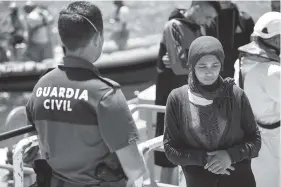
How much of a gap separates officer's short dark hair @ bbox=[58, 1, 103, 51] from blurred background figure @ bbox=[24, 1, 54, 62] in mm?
6915

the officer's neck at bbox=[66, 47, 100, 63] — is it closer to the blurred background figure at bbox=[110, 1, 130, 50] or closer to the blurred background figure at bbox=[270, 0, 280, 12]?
the blurred background figure at bbox=[270, 0, 280, 12]

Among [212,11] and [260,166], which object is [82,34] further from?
[212,11]

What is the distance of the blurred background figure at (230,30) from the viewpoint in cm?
406

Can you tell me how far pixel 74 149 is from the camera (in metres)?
1.62

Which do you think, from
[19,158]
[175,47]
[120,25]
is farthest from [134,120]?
[120,25]

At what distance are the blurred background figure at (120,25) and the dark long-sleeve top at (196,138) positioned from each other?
7558mm

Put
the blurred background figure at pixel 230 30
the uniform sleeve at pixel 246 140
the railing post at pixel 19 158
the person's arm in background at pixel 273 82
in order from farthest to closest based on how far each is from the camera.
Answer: the blurred background figure at pixel 230 30 → the person's arm in background at pixel 273 82 → the railing post at pixel 19 158 → the uniform sleeve at pixel 246 140

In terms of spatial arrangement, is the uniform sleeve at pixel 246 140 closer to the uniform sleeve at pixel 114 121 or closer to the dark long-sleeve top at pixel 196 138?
the dark long-sleeve top at pixel 196 138

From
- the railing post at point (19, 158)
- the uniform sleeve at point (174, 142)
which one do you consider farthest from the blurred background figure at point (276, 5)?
the railing post at point (19, 158)

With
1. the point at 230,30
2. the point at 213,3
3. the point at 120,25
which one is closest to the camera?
the point at 213,3

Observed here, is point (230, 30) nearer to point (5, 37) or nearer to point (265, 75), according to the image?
point (265, 75)

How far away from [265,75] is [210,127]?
75cm

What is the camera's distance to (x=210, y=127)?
192 cm

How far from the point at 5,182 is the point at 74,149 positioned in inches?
94.5
